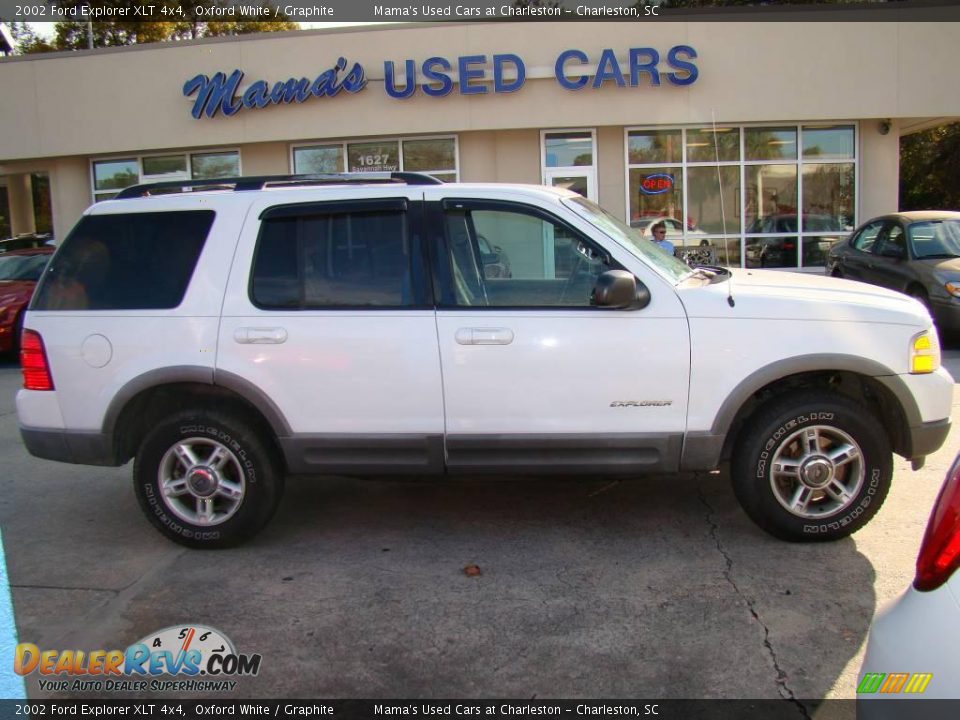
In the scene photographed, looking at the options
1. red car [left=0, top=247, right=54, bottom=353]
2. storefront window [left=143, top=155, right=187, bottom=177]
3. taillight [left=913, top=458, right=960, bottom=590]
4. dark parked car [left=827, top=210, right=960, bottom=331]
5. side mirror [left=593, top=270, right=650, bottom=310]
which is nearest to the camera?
taillight [left=913, top=458, right=960, bottom=590]

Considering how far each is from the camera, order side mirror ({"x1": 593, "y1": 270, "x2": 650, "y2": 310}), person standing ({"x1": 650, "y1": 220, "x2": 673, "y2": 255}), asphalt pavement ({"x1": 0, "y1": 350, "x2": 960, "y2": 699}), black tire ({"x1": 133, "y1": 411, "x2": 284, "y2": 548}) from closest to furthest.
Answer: asphalt pavement ({"x1": 0, "y1": 350, "x2": 960, "y2": 699}) < side mirror ({"x1": 593, "y1": 270, "x2": 650, "y2": 310}) < black tire ({"x1": 133, "y1": 411, "x2": 284, "y2": 548}) < person standing ({"x1": 650, "y1": 220, "x2": 673, "y2": 255})

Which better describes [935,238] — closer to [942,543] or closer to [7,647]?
[942,543]

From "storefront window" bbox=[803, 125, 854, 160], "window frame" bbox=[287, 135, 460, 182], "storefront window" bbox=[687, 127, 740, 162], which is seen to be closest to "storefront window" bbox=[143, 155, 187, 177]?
"window frame" bbox=[287, 135, 460, 182]

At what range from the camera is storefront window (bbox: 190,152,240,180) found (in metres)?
17.9

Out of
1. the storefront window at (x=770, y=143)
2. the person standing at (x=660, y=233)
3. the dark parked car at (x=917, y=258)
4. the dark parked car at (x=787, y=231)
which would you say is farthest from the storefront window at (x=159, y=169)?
the dark parked car at (x=917, y=258)

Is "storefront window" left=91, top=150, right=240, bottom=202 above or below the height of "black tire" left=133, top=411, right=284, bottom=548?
above

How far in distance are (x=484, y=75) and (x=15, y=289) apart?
361 inches

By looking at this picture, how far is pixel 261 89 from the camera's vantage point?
1658 cm

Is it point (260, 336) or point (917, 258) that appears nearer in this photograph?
point (260, 336)

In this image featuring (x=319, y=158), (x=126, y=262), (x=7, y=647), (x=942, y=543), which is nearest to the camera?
(x=942, y=543)

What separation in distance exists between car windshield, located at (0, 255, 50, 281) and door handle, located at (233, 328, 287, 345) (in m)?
10.4

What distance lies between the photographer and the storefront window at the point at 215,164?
17891 mm

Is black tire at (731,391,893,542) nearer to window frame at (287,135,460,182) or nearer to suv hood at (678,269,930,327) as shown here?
suv hood at (678,269,930,327)

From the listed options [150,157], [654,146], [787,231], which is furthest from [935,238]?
[150,157]
